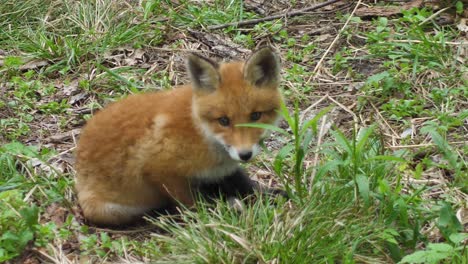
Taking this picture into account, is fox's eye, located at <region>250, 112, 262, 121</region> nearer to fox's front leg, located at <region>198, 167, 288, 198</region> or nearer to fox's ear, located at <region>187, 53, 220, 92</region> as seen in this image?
fox's ear, located at <region>187, 53, 220, 92</region>

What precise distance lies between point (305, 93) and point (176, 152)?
236 centimetres

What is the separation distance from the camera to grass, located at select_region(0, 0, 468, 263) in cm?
441

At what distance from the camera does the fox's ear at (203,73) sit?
4953 millimetres

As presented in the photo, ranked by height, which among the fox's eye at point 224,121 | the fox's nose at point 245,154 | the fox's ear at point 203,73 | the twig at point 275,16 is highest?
the fox's ear at point 203,73

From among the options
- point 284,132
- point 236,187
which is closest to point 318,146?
point 284,132

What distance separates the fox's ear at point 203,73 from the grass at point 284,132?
0.55 metres

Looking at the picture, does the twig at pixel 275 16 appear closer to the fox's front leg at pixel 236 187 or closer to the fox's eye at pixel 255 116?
the fox's front leg at pixel 236 187

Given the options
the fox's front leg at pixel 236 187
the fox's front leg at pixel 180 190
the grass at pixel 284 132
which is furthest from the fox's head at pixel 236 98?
the fox's front leg at pixel 236 187

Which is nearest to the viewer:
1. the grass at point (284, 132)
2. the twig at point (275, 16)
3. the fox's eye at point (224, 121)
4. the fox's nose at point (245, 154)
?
the grass at point (284, 132)

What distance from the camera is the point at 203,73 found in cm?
500

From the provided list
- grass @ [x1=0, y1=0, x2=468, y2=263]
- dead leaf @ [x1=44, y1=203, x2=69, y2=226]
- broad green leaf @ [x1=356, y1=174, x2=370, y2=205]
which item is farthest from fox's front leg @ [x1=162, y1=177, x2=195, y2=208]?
broad green leaf @ [x1=356, y1=174, x2=370, y2=205]

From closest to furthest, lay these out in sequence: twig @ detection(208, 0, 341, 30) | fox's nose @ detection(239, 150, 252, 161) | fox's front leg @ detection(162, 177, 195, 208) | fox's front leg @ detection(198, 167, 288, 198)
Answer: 1. fox's nose @ detection(239, 150, 252, 161)
2. fox's front leg @ detection(162, 177, 195, 208)
3. fox's front leg @ detection(198, 167, 288, 198)
4. twig @ detection(208, 0, 341, 30)

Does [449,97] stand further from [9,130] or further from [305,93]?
[9,130]

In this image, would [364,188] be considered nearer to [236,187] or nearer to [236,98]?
[236,98]
